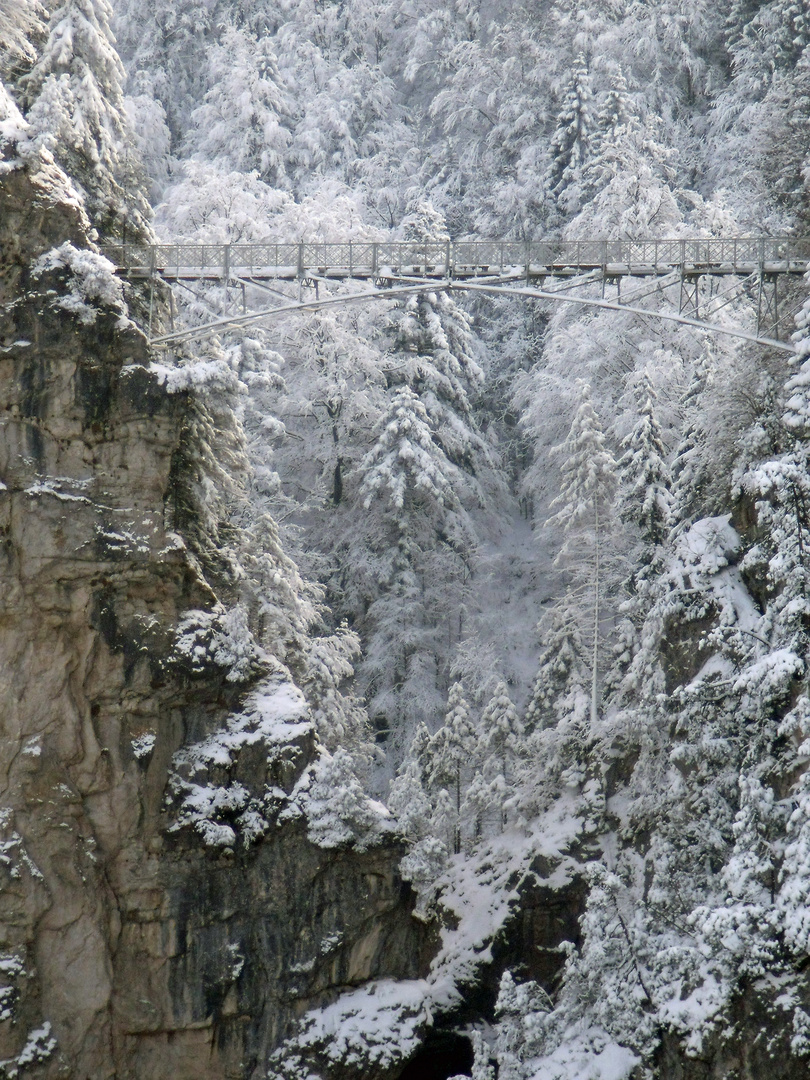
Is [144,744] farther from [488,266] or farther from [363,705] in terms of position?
[488,266]

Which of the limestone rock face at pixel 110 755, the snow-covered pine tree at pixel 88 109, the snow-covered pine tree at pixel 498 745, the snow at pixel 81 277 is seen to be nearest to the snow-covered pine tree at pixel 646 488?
the snow-covered pine tree at pixel 498 745

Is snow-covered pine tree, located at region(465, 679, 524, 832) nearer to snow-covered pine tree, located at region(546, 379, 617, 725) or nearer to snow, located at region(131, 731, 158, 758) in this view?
snow-covered pine tree, located at region(546, 379, 617, 725)

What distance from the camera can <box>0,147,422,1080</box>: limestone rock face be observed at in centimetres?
2175

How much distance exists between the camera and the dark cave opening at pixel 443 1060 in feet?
78.7

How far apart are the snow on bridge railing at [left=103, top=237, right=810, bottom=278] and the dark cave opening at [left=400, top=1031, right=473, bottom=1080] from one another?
621 inches

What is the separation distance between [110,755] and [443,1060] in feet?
31.3

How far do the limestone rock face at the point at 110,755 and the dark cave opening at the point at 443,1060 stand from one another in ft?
8.31

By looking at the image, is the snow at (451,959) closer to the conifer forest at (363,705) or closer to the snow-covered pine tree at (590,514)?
the conifer forest at (363,705)

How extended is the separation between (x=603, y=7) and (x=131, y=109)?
1689 centimetres

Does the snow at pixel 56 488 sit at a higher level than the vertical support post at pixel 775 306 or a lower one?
lower

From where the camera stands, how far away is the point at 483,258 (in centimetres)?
2308

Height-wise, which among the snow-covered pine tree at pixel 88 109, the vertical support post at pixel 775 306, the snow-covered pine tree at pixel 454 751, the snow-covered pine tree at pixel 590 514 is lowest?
→ the snow-covered pine tree at pixel 454 751

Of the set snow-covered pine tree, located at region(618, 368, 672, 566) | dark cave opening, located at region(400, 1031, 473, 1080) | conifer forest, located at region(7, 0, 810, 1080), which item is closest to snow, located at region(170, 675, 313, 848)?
conifer forest, located at region(7, 0, 810, 1080)

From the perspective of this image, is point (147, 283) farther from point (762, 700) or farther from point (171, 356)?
point (762, 700)
